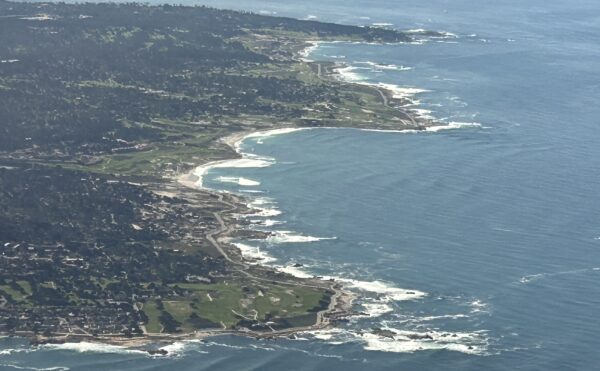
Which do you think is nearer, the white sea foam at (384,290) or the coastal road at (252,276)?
the coastal road at (252,276)

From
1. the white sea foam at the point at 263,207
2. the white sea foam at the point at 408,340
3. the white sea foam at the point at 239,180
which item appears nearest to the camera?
the white sea foam at the point at 408,340

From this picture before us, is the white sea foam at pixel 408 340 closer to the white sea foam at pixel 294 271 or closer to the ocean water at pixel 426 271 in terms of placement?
the ocean water at pixel 426 271

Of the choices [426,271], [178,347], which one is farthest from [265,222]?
[178,347]

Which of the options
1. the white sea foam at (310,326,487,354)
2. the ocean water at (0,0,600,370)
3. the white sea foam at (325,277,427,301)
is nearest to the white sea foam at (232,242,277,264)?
the ocean water at (0,0,600,370)

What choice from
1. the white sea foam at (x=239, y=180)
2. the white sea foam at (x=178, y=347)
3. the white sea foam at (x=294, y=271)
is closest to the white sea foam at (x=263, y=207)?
the white sea foam at (x=239, y=180)

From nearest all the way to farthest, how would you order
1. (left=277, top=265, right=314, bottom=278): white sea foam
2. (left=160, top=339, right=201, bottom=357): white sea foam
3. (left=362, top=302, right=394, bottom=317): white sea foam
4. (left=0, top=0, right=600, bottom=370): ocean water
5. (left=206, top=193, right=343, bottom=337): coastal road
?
(left=0, top=0, right=600, bottom=370): ocean water, (left=160, top=339, right=201, bottom=357): white sea foam, (left=206, top=193, right=343, bottom=337): coastal road, (left=362, top=302, right=394, bottom=317): white sea foam, (left=277, top=265, right=314, bottom=278): white sea foam

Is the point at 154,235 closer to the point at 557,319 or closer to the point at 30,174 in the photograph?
the point at 30,174

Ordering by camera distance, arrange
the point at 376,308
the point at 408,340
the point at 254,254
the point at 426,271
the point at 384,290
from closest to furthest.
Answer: the point at 408,340 < the point at 376,308 < the point at 384,290 < the point at 426,271 < the point at 254,254

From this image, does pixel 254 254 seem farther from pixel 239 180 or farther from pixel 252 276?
pixel 239 180

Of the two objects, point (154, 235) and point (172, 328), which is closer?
point (172, 328)

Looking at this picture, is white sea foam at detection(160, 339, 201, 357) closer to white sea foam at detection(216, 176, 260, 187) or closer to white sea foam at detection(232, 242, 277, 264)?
white sea foam at detection(232, 242, 277, 264)

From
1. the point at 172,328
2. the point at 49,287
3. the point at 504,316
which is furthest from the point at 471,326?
the point at 49,287
